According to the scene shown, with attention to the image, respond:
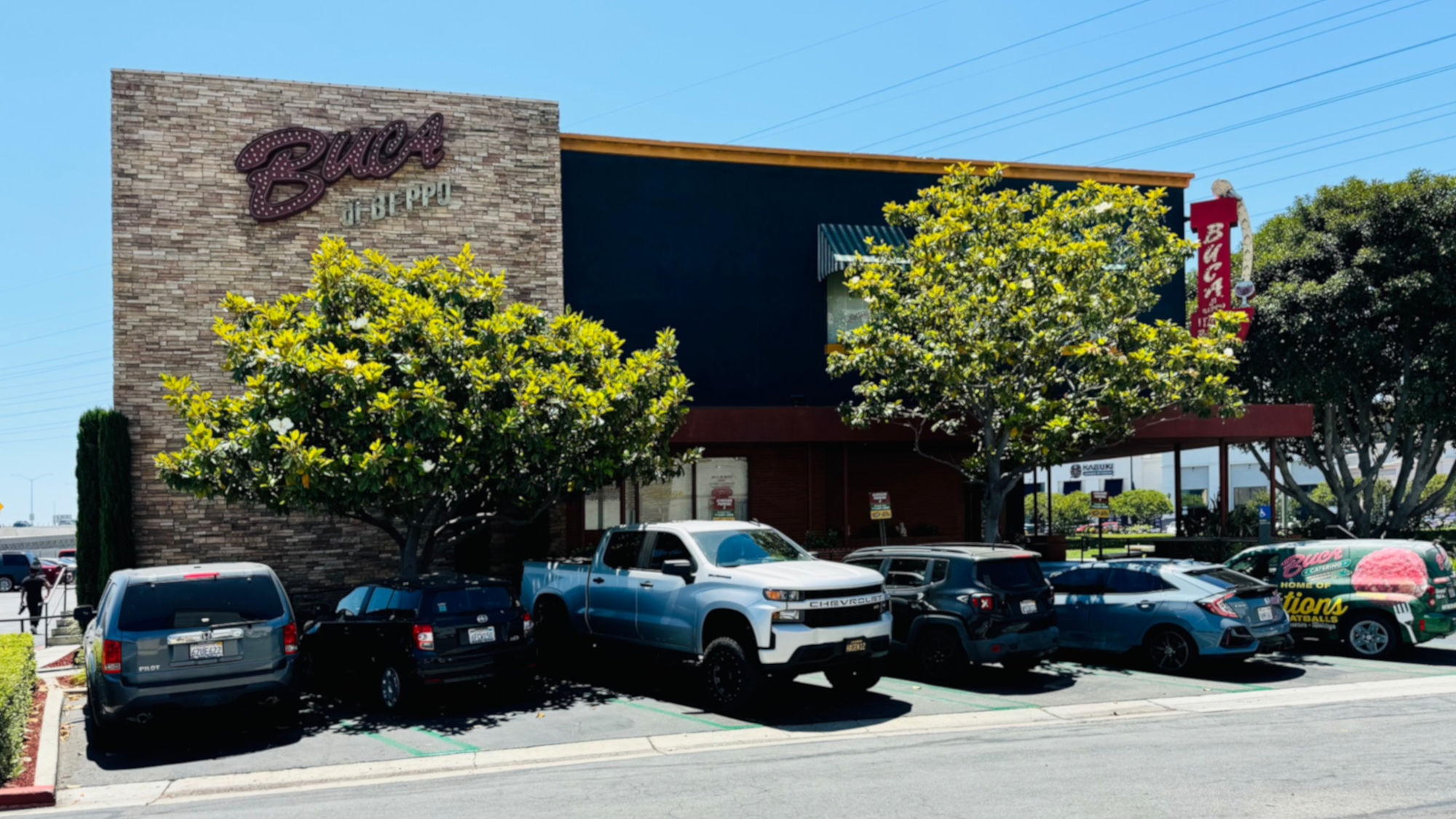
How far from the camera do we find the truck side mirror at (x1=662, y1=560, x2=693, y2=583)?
13.0 metres

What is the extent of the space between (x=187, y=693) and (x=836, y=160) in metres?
18.2

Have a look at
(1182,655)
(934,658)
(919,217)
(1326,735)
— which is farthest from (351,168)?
(1326,735)

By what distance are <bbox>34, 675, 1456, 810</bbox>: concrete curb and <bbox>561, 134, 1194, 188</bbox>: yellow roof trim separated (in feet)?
48.0

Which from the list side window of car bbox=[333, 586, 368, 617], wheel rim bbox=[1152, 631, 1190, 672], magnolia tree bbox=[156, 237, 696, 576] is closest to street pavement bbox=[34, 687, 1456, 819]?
wheel rim bbox=[1152, 631, 1190, 672]

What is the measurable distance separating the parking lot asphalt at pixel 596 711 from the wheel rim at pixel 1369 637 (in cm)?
23

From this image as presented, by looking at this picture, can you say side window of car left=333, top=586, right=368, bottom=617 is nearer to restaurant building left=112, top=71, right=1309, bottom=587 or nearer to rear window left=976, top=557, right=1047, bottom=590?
restaurant building left=112, top=71, right=1309, bottom=587

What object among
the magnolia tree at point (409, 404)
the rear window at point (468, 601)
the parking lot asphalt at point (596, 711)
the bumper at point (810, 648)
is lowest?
the parking lot asphalt at point (596, 711)

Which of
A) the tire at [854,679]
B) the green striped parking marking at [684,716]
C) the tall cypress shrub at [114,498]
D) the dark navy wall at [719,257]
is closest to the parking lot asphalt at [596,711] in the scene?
the green striped parking marking at [684,716]

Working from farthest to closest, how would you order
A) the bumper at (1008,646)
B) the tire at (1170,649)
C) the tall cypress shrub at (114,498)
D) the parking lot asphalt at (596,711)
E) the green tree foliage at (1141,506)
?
the green tree foliage at (1141,506)
the tall cypress shrub at (114,498)
the tire at (1170,649)
the bumper at (1008,646)
the parking lot asphalt at (596,711)

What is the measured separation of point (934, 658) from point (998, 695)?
966 millimetres

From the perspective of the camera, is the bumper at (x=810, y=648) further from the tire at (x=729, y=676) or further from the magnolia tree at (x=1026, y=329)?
the magnolia tree at (x=1026, y=329)

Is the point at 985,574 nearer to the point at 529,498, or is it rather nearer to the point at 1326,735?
the point at 1326,735

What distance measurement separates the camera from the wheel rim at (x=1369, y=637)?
15648mm

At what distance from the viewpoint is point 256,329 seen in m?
15.5
